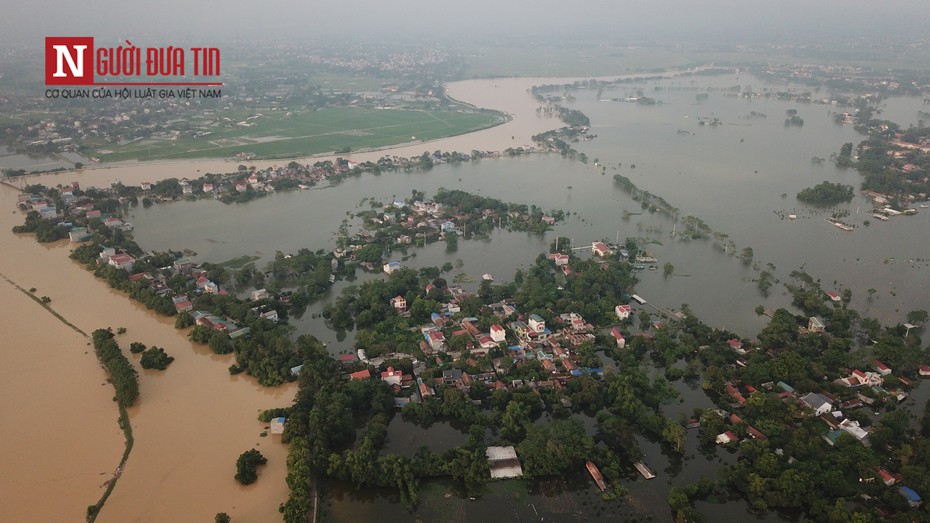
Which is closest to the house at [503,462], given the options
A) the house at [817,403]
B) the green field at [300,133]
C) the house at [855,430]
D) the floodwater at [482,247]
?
the floodwater at [482,247]

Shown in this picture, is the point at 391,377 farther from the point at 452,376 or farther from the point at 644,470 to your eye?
the point at 644,470

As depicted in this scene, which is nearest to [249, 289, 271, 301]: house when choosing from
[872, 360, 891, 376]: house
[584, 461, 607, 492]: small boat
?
[584, 461, 607, 492]: small boat

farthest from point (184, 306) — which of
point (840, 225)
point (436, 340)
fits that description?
point (840, 225)

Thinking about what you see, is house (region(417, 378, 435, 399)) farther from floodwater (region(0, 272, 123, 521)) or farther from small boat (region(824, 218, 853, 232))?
small boat (region(824, 218, 853, 232))

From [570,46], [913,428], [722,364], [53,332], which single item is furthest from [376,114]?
[570,46]

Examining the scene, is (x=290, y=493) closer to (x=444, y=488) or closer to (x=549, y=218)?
(x=444, y=488)

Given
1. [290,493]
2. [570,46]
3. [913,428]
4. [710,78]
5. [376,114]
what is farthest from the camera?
[570,46]

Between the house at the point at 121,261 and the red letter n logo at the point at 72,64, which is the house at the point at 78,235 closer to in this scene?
the house at the point at 121,261
